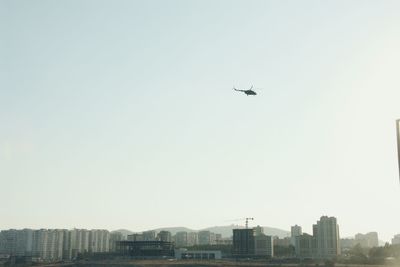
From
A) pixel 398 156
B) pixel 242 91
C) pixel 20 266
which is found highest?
pixel 242 91

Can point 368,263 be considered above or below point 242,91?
below

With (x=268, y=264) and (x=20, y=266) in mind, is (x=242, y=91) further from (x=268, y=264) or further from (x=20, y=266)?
(x=20, y=266)

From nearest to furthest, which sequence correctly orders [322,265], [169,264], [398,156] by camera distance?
[398,156] < [322,265] < [169,264]

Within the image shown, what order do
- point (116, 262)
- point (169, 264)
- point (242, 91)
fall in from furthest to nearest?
point (116, 262)
point (169, 264)
point (242, 91)

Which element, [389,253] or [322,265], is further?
[389,253]

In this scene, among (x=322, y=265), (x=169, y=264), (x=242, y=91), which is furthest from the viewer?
(x=169, y=264)

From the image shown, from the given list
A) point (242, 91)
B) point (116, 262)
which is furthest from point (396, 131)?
point (116, 262)

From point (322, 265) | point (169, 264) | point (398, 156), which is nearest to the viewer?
point (398, 156)

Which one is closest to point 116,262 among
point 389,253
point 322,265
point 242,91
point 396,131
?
point 322,265

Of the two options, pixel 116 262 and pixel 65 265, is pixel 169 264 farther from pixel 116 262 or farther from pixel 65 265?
pixel 65 265
